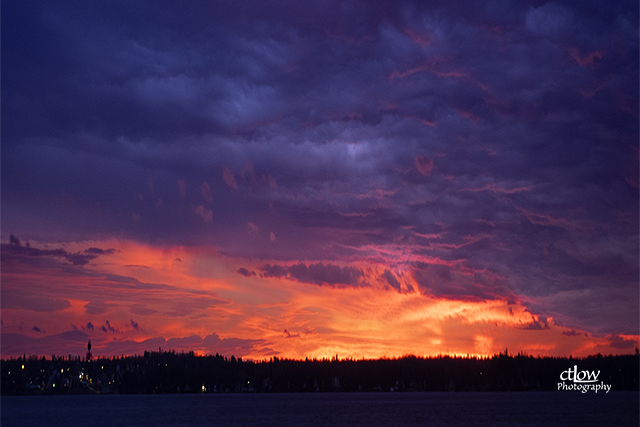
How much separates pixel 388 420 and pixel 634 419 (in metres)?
79.5

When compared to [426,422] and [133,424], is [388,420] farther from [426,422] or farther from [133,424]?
[133,424]

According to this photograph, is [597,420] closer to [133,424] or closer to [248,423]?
[248,423]

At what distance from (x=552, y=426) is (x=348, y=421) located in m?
61.2

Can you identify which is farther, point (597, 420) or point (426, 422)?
point (597, 420)

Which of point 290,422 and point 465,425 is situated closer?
point 465,425

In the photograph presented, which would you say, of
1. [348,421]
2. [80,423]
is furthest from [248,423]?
[80,423]

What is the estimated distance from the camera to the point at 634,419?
189 m

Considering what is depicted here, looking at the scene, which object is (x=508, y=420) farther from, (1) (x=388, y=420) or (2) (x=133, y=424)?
(2) (x=133, y=424)

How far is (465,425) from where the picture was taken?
170 meters

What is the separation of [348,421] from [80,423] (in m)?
90.7

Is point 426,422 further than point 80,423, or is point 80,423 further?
point 80,423

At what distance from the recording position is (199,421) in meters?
198

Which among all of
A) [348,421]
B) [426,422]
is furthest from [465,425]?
[348,421]

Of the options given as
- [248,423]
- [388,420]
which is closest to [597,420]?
[388,420]
